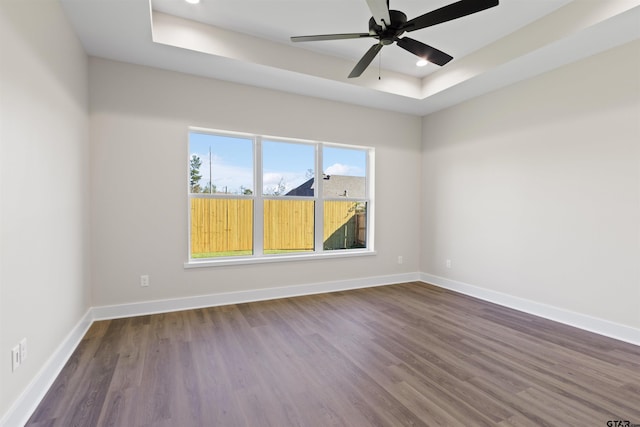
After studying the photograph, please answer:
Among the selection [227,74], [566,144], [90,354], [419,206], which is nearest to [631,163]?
[566,144]

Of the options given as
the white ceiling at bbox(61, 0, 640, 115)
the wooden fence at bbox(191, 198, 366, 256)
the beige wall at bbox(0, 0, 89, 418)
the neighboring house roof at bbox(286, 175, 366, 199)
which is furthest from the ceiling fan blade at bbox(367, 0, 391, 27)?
the wooden fence at bbox(191, 198, 366, 256)

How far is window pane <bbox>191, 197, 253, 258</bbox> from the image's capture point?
3.69 m

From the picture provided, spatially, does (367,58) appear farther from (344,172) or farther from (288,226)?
(288,226)

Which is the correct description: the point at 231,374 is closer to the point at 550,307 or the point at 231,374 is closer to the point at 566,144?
the point at 550,307

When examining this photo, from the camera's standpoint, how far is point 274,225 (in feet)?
13.6

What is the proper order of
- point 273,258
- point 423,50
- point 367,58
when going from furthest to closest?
point 273,258 < point 367,58 < point 423,50

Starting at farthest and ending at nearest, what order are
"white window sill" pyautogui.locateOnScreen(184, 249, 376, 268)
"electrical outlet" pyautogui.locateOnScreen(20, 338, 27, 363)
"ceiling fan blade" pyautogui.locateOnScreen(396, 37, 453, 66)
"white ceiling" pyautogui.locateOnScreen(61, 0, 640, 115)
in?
"white window sill" pyautogui.locateOnScreen(184, 249, 376, 268), "white ceiling" pyautogui.locateOnScreen(61, 0, 640, 115), "ceiling fan blade" pyautogui.locateOnScreen(396, 37, 453, 66), "electrical outlet" pyautogui.locateOnScreen(20, 338, 27, 363)

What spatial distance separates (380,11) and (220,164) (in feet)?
8.45

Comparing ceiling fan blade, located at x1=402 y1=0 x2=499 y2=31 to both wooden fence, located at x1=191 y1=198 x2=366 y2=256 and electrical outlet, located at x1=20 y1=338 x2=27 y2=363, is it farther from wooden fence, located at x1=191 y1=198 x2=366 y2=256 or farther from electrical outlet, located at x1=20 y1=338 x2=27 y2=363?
electrical outlet, located at x1=20 y1=338 x2=27 y2=363

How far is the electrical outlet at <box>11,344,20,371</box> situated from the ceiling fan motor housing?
3089 mm

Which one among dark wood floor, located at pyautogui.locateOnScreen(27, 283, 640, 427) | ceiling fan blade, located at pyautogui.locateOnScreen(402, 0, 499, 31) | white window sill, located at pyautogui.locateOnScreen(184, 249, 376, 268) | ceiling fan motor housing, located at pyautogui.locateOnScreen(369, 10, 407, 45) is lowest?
dark wood floor, located at pyautogui.locateOnScreen(27, 283, 640, 427)

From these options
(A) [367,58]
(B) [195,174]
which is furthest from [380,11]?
(B) [195,174]

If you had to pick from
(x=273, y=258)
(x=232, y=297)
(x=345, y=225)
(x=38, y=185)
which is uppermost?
(x=38, y=185)

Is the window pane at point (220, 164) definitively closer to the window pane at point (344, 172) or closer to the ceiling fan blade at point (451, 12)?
the window pane at point (344, 172)
